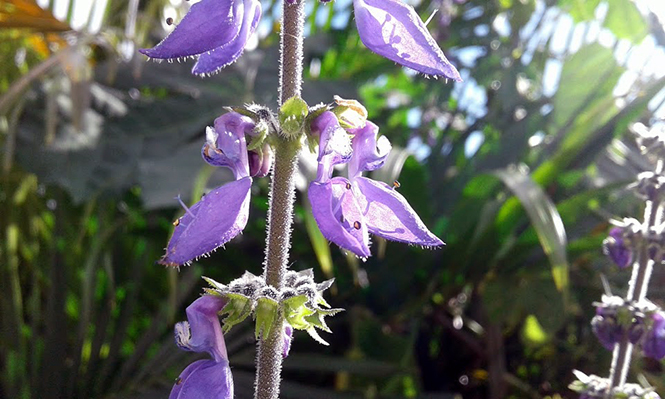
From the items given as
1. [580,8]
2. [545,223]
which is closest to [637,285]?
[545,223]

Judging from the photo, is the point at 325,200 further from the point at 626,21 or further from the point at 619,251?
the point at 626,21

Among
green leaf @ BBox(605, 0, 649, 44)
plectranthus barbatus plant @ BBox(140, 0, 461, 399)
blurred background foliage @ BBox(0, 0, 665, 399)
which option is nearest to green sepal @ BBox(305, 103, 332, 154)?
plectranthus barbatus plant @ BBox(140, 0, 461, 399)

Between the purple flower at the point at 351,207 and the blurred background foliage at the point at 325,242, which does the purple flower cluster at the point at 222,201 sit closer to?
the purple flower at the point at 351,207

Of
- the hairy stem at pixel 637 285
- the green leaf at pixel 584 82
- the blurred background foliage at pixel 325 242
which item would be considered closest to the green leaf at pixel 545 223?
the blurred background foliage at pixel 325 242

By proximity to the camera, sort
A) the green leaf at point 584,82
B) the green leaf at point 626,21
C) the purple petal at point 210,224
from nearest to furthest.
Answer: the purple petal at point 210,224, the green leaf at point 626,21, the green leaf at point 584,82

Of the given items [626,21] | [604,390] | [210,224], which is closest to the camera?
[210,224]

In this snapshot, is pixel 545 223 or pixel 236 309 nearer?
pixel 236 309

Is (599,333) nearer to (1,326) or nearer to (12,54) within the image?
(1,326)
